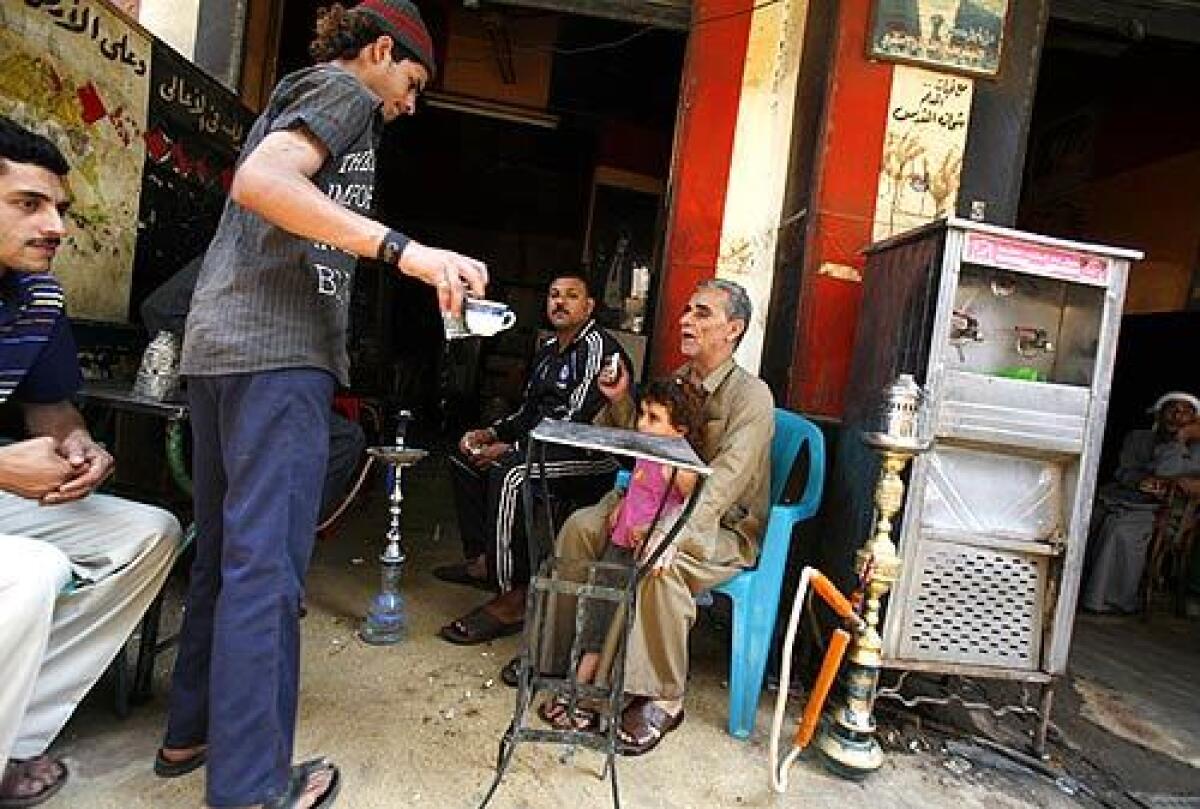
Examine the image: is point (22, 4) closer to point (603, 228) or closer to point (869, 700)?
point (869, 700)

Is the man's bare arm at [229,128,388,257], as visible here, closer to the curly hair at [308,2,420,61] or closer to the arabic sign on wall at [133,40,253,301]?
the curly hair at [308,2,420,61]

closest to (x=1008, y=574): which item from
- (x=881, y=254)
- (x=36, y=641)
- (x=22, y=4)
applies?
(x=881, y=254)

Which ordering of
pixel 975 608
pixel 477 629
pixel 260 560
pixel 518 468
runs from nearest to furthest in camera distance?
pixel 260 560, pixel 975 608, pixel 477 629, pixel 518 468

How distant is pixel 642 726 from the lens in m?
2.35

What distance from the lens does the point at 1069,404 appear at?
2.54 m

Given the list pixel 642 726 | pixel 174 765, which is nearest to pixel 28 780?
pixel 174 765

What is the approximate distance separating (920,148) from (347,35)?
2692mm

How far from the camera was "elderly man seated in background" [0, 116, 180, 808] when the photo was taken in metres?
1.58

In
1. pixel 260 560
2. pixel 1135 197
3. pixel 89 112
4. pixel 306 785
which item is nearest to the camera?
pixel 260 560

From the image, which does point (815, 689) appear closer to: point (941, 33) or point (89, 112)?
point (941, 33)

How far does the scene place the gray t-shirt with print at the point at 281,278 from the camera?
5.22 feet

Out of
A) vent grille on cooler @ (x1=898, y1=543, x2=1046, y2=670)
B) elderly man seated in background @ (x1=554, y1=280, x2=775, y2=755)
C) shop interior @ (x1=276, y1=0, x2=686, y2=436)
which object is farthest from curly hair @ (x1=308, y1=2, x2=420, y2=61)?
shop interior @ (x1=276, y1=0, x2=686, y2=436)

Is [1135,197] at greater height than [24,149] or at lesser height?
greater

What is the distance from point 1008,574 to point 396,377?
25.0 feet
